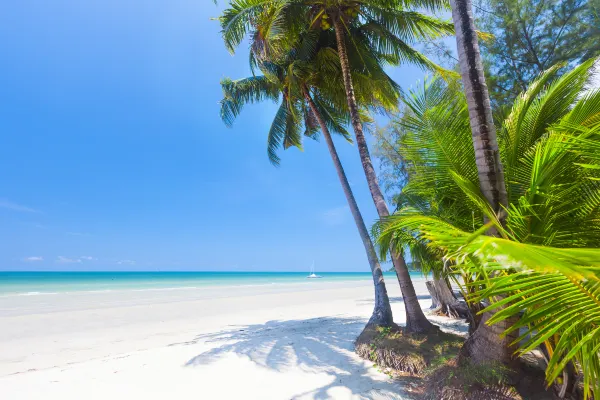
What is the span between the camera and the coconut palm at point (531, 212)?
107 cm

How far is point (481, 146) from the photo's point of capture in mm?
2760

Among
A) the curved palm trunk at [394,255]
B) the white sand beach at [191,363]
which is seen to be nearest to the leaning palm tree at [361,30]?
the curved palm trunk at [394,255]

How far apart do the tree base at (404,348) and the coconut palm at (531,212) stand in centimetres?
177

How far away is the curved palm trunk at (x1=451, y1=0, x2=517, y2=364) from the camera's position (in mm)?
2701

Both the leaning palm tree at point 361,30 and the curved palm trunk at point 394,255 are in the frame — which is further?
the leaning palm tree at point 361,30

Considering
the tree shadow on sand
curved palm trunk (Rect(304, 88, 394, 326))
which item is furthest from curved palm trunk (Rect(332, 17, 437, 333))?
the tree shadow on sand

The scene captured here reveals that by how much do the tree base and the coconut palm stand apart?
1.77 meters

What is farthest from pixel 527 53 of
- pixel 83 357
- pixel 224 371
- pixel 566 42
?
pixel 83 357

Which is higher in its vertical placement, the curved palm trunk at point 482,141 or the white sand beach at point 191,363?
the curved palm trunk at point 482,141

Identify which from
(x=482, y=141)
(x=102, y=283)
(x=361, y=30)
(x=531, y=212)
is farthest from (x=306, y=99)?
(x=102, y=283)

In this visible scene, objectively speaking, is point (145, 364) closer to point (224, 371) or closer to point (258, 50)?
point (224, 371)

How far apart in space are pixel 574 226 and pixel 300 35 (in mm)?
7020

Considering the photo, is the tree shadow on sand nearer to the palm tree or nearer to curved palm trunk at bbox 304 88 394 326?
curved palm trunk at bbox 304 88 394 326

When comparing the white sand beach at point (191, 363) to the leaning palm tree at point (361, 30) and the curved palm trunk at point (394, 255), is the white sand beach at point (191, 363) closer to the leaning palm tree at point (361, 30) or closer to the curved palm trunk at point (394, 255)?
the curved palm trunk at point (394, 255)
